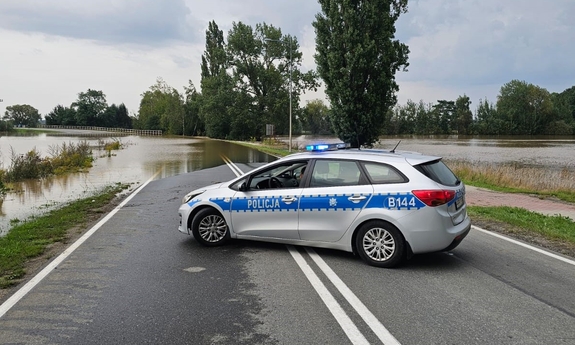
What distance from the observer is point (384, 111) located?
93.3 feet

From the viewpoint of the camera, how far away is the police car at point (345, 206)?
573 cm

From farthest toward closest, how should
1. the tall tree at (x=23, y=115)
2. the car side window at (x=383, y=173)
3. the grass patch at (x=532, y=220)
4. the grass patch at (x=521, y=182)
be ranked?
the tall tree at (x=23, y=115)
the grass patch at (x=521, y=182)
the grass patch at (x=532, y=220)
the car side window at (x=383, y=173)

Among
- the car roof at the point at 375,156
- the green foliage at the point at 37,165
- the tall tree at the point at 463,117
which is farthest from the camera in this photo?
the tall tree at the point at 463,117

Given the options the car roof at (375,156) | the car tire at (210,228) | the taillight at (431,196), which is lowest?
the car tire at (210,228)

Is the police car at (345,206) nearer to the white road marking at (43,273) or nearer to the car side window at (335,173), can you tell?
the car side window at (335,173)

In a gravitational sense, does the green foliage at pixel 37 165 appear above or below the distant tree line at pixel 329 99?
below

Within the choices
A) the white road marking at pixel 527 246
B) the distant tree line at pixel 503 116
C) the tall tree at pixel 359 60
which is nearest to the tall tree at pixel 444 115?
the distant tree line at pixel 503 116

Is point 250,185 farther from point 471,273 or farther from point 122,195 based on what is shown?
point 122,195

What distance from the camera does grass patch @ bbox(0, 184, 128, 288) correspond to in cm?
601

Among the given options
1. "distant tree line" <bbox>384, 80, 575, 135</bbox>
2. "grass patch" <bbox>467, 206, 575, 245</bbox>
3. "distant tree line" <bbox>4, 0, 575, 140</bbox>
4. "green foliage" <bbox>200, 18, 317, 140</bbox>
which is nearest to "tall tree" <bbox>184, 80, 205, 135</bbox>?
"distant tree line" <bbox>4, 0, 575, 140</bbox>

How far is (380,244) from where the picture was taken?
592 centimetres

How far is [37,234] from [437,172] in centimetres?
688

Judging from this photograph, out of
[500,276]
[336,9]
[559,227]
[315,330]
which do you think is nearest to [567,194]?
[559,227]

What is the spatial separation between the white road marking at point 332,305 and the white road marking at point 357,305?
15 cm
